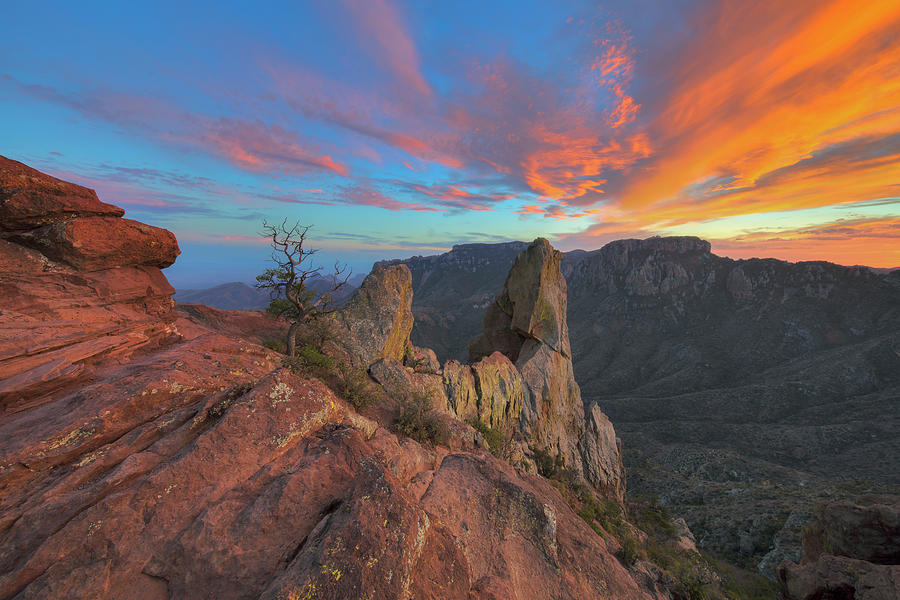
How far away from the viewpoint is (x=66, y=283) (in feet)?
34.8

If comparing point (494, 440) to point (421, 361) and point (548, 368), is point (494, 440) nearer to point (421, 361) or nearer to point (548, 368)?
point (421, 361)

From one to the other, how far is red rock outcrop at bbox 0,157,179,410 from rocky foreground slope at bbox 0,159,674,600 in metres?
0.05

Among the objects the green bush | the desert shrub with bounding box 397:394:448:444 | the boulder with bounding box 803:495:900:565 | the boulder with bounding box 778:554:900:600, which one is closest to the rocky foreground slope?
the desert shrub with bounding box 397:394:448:444

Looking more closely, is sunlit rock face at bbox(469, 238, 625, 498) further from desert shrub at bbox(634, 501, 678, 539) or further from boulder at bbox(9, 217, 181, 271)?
boulder at bbox(9, 217, 181, 271)

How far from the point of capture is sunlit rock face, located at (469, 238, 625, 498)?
26.4m

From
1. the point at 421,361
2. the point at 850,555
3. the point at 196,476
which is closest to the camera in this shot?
the point at 196,476

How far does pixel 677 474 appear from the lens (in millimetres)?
40688

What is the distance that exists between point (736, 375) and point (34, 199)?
10863 cm

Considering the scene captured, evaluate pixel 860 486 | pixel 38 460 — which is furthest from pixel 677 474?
pixel 38 460

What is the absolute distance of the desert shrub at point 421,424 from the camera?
1107 cm

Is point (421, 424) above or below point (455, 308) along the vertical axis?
above

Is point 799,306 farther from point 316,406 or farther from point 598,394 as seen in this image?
point 316,406

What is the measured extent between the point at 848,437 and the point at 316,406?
75443mm

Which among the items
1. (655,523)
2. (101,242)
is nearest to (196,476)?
(101,242)
